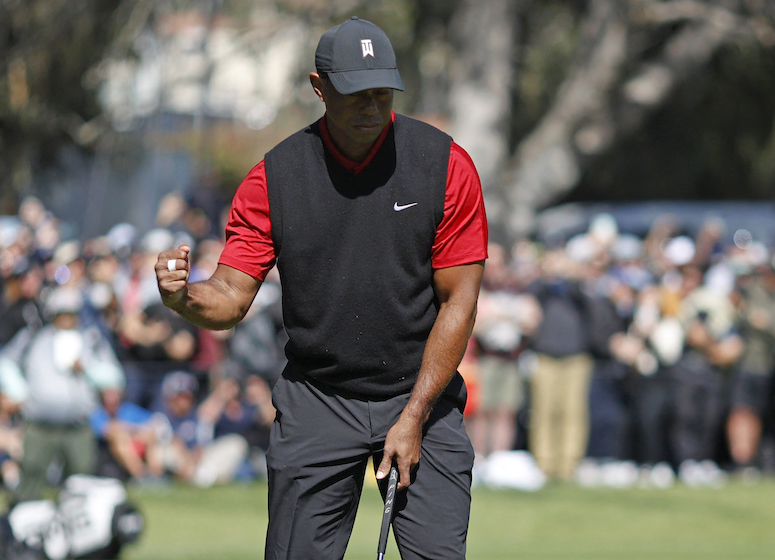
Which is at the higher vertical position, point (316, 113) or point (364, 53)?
point (316, 113)

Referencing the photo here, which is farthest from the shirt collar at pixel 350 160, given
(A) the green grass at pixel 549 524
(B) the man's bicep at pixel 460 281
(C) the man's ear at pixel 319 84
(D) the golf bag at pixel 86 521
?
(A) the green grass at pixel 549 524

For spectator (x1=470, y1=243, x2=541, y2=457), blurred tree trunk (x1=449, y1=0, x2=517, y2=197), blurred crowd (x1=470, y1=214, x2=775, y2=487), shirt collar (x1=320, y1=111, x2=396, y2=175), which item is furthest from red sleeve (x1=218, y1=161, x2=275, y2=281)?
blurred tree trunk (x1=449, y1=0, x2=517, y2=197)

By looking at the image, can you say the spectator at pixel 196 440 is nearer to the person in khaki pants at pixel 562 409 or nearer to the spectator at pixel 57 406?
the spectator at pixel 57 406

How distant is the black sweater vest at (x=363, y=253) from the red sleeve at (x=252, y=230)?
0.05 meters

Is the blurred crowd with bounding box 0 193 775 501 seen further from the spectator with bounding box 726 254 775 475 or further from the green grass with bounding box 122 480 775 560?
the green grass with bounding box 122 480 775 560

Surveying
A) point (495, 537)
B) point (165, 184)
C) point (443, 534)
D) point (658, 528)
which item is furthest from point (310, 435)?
point (165, 184)

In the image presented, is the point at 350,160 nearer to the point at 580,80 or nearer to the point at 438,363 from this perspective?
the point at 438,363

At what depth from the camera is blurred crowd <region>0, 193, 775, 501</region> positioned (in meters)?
11.4

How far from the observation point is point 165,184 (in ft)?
58.4

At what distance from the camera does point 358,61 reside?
4.09m

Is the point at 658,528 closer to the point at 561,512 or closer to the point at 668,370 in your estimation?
the point at 561,512

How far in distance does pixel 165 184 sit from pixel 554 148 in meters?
5.85

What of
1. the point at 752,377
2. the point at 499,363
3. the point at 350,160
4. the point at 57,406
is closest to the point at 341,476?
the point at 350,160

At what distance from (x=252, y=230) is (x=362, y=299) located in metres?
0.49
